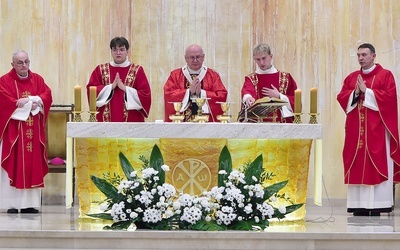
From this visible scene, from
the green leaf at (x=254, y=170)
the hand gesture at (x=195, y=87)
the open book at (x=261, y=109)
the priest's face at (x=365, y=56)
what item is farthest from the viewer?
the priest's face at (x=365, y=56)

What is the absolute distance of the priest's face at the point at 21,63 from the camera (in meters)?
10.1

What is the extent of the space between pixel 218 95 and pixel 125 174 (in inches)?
72.8

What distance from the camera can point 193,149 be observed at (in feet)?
28.6

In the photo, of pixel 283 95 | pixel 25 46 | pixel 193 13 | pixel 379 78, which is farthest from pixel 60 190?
pixel 379 78

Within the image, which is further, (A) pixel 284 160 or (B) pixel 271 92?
(B) pixel 271 92

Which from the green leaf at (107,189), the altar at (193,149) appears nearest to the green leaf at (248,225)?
the altar at (193,149)

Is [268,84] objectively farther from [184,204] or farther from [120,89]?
[184,204]

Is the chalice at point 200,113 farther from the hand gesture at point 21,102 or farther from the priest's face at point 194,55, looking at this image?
the hand gesture at point 21,102

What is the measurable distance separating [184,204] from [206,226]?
270 mm

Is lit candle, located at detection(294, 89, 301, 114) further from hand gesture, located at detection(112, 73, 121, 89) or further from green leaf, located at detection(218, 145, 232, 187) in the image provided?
hand gesture, located at detection(112, 73, 121, 89)

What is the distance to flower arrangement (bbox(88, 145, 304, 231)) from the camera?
7.80 meters

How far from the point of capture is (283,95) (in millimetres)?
9602

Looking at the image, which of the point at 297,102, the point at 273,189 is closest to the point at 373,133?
the point at 297,102

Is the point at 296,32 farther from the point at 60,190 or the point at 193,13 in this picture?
the point at 60,190
